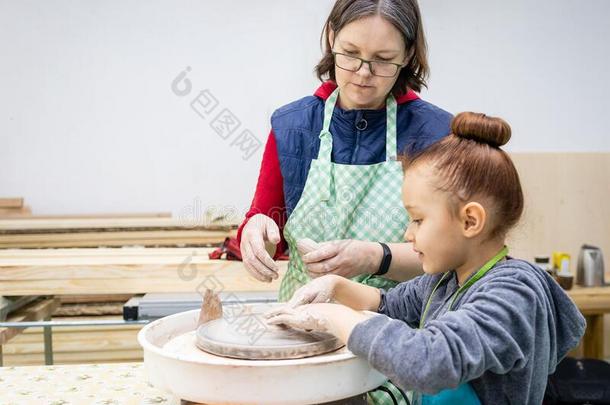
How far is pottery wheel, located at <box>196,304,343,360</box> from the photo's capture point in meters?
1.12

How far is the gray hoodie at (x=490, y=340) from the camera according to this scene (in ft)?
3.28

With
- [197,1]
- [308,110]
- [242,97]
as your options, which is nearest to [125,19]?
[197,1]

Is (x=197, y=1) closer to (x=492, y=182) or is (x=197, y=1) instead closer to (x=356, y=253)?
(x=356, y=253)

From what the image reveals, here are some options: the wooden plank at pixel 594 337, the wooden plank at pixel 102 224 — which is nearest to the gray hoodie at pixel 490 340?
the wooden plank at pixel 102 224

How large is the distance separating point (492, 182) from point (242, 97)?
354 cm

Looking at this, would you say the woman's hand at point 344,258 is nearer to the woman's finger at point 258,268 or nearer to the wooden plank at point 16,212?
the woman's finger at point 258,268

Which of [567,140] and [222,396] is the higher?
[567,140]

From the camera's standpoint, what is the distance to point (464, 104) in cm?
467

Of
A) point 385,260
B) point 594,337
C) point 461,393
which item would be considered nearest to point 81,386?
point 385,260

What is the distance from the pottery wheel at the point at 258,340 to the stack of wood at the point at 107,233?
2.63 meters

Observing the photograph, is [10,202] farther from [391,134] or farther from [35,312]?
[391,134]

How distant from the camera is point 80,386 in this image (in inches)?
60.2

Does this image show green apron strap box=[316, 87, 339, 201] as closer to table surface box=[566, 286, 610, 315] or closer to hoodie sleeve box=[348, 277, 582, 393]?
hoodie sleeve box=[348, 277, 582, 393]

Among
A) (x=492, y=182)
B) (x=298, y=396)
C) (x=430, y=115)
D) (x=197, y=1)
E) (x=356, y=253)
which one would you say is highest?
(x=197, y=1)
